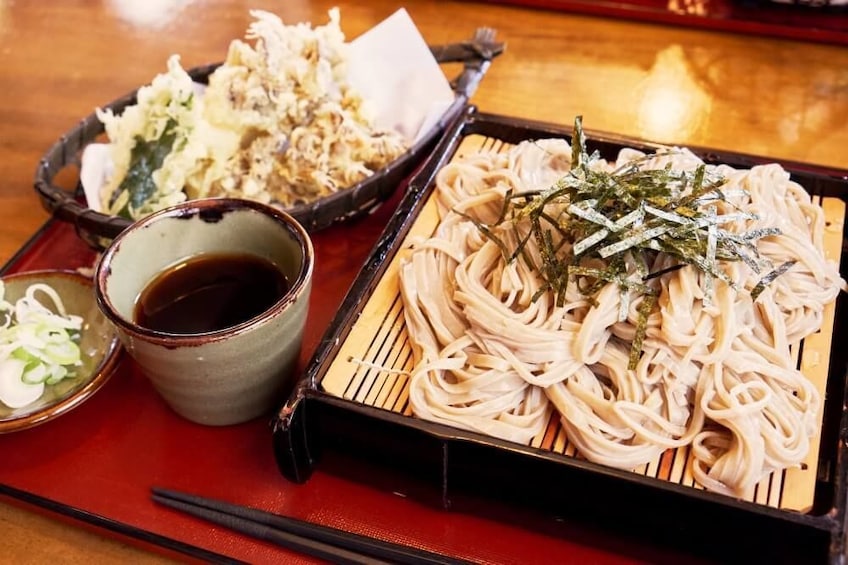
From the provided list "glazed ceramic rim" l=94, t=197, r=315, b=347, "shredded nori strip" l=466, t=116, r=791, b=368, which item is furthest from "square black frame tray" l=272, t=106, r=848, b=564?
"shredded nori strip" l=466, t=116, r=791, b=368

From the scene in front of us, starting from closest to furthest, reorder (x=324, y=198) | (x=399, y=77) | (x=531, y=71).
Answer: (x=324, y=198), (x=399, y=77), (x=531, y=71)

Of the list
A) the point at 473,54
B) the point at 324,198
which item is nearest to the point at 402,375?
the point at 324,198

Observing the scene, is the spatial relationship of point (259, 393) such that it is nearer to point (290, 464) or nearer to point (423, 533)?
Answer: point (290, 464)

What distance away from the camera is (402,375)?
1.48 m

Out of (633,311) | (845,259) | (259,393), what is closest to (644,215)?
(633,311)

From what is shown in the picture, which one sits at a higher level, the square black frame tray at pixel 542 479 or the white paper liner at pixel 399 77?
the white paper liner at pixel 399 77

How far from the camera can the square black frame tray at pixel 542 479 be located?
3.87 feet

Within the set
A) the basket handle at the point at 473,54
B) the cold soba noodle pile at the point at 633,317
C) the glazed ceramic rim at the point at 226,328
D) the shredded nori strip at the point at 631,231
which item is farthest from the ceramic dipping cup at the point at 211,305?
the basket handle at the point at 473,54

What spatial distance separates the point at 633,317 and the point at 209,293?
931 millimetres

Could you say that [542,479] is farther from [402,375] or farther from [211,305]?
[211,305]

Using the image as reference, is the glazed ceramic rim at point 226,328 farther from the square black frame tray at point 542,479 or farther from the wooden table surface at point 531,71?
the wooden table surface at point 531,71

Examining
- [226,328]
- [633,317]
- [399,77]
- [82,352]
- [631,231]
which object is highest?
[399,77]

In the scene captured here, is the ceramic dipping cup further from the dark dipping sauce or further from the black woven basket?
the black woven basket

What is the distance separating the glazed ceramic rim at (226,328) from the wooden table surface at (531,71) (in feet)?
2.83
